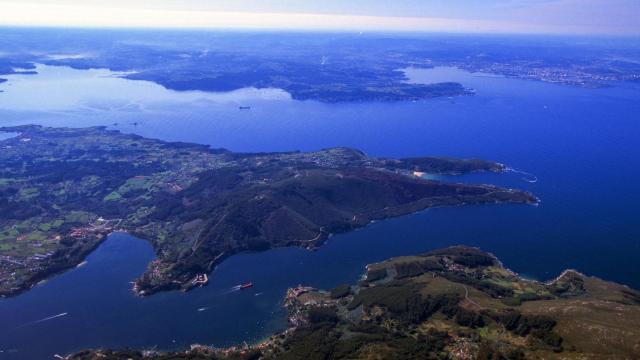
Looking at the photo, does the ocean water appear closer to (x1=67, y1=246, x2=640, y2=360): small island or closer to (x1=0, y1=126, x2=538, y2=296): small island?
(x1=0, y1=126, x2=538, y2=296): small island

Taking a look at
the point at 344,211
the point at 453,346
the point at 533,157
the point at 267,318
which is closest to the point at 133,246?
the point at 267,318

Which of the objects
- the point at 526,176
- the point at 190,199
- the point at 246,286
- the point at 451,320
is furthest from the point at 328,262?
the point at 526,176

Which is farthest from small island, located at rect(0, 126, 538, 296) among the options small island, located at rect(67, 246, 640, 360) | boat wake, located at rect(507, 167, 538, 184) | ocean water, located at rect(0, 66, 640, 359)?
small island, located at rect(67, 246, 640, 360)

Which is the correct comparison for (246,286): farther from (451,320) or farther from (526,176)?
(526,176)

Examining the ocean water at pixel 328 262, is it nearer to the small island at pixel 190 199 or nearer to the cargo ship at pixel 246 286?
the cargo ship at pixel 246 286

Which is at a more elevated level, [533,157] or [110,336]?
[533,157]

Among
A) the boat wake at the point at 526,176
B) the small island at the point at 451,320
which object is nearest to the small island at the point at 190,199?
the boat wake at the point at 526,176

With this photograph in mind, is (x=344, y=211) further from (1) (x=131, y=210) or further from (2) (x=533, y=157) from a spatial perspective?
(2) (x=533, y=157)
